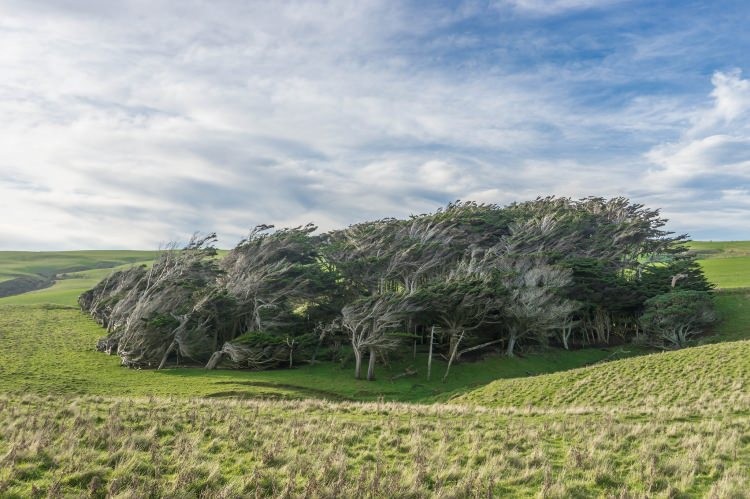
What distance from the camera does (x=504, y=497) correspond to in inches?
363

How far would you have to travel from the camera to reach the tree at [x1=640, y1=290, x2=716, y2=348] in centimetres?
4806

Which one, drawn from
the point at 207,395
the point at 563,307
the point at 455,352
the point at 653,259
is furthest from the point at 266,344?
the point at 653,259

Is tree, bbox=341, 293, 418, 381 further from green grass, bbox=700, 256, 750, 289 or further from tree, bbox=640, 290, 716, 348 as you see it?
green grass, bbox=700, 256, 750, 289

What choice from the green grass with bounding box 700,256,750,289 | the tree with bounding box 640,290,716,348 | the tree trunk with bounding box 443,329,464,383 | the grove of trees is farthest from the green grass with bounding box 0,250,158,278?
the green grass with bounding box 700,256,750,289

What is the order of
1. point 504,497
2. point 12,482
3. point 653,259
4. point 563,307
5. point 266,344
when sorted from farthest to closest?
1. point 653,259
2. point 563,307
3. point 266,344
4. point 504,497
5. point 12,482

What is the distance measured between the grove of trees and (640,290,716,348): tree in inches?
5.6

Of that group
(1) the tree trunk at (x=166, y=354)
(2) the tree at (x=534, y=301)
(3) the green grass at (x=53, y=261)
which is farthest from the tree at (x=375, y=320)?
(3) the green grass at (x=53, y=261)

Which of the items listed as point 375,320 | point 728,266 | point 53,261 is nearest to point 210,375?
point 375,320

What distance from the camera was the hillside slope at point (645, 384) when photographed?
930 inches

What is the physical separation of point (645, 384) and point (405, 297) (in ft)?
66.7

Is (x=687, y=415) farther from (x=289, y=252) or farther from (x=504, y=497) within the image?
(x=289, y=252)

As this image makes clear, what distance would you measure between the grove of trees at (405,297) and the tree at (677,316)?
142 mm

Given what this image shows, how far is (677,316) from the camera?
47.9 metres

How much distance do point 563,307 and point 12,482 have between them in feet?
154
